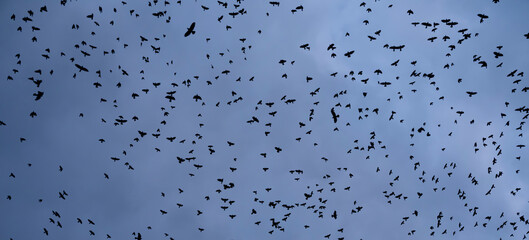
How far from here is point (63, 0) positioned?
2466 centimetres
